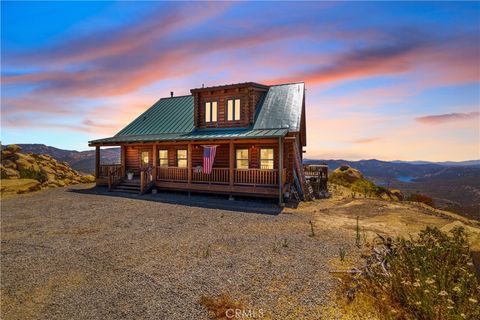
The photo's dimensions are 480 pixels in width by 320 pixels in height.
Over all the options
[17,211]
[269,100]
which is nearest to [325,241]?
[269,100]

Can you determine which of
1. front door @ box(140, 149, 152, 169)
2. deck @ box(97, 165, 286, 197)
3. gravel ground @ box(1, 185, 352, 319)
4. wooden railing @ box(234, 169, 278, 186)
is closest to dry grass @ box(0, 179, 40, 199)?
deck @ box(97, 165, 286, 197)

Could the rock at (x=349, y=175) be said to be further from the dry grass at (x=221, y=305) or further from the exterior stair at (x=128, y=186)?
the dry grass at (x=221, y=305)

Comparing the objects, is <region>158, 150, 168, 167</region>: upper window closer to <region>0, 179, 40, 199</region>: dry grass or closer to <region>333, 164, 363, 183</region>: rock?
<region>0, 179, 40, 199</region>: dry grass

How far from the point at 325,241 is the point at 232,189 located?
27.7 feet

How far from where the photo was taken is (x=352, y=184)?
23844 mm

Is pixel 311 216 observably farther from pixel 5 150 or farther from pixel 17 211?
pixel 5 150

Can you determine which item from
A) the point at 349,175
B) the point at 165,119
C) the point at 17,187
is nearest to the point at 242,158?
the point at 165,119

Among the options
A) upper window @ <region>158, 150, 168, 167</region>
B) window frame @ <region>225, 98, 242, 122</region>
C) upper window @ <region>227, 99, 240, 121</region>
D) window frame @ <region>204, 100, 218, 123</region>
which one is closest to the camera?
window frame @ <region>225, 98, 242, 122</region>

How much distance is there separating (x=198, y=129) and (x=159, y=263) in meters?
14.1

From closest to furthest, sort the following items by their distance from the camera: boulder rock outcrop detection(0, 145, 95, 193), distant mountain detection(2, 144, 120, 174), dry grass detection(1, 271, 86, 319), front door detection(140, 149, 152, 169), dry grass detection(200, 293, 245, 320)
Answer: dry grass detection(200, 293, 245, 320) → dry grass detection(1, 271, 86, 319) → front door detection(140, 149, 152, 169) → boulder rock outcrop detection(0, 145, 95, 193) → distant mountain detection(2, 144, 120, 174)

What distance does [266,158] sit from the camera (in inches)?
687

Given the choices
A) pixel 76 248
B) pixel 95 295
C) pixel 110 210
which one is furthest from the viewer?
pixel 110 210

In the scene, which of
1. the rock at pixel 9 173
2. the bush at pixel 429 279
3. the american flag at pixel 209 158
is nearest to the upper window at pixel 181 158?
the american flag at pixel 209 158

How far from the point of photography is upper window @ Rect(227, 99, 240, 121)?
18.7 m
